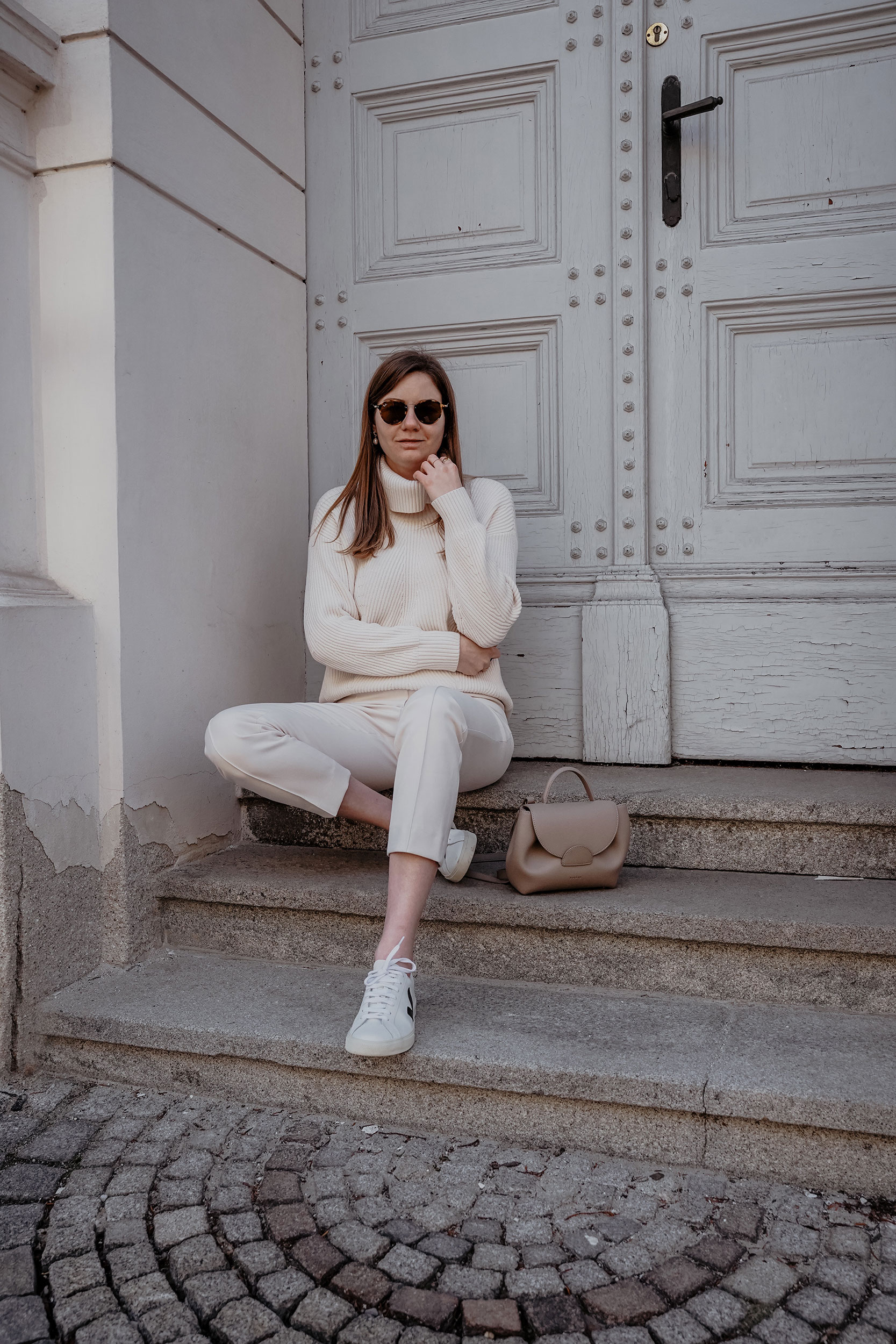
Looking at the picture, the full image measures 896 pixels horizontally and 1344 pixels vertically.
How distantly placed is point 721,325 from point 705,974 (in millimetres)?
1954

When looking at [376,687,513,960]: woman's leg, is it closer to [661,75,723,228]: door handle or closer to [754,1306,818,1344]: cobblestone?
[754,1306,818,1344]: cobblestone

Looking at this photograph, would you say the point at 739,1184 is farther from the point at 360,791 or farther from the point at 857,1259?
the point at 360,791

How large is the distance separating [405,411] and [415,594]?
0.51 metres

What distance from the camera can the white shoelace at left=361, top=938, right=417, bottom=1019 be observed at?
196 cm

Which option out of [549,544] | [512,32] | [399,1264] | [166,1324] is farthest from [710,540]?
[166,1324]

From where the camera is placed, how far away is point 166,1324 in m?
1.43

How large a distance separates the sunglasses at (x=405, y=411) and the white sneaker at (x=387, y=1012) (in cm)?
145

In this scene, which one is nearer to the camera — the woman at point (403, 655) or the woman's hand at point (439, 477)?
the woman at point (403, 655)

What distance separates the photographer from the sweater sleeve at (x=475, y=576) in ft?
8.50

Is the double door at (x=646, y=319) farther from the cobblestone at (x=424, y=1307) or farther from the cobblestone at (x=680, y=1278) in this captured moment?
the cobblestone at (x=424, y=1307)

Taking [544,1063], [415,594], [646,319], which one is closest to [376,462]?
[415,594]

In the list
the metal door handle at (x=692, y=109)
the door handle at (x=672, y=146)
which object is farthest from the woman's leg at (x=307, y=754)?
the metal door handle at (x=692, y=109)

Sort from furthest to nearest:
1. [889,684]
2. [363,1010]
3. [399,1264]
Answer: [889,684] → [363,1010] → [399,1264]

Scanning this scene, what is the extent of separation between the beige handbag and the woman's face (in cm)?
103
